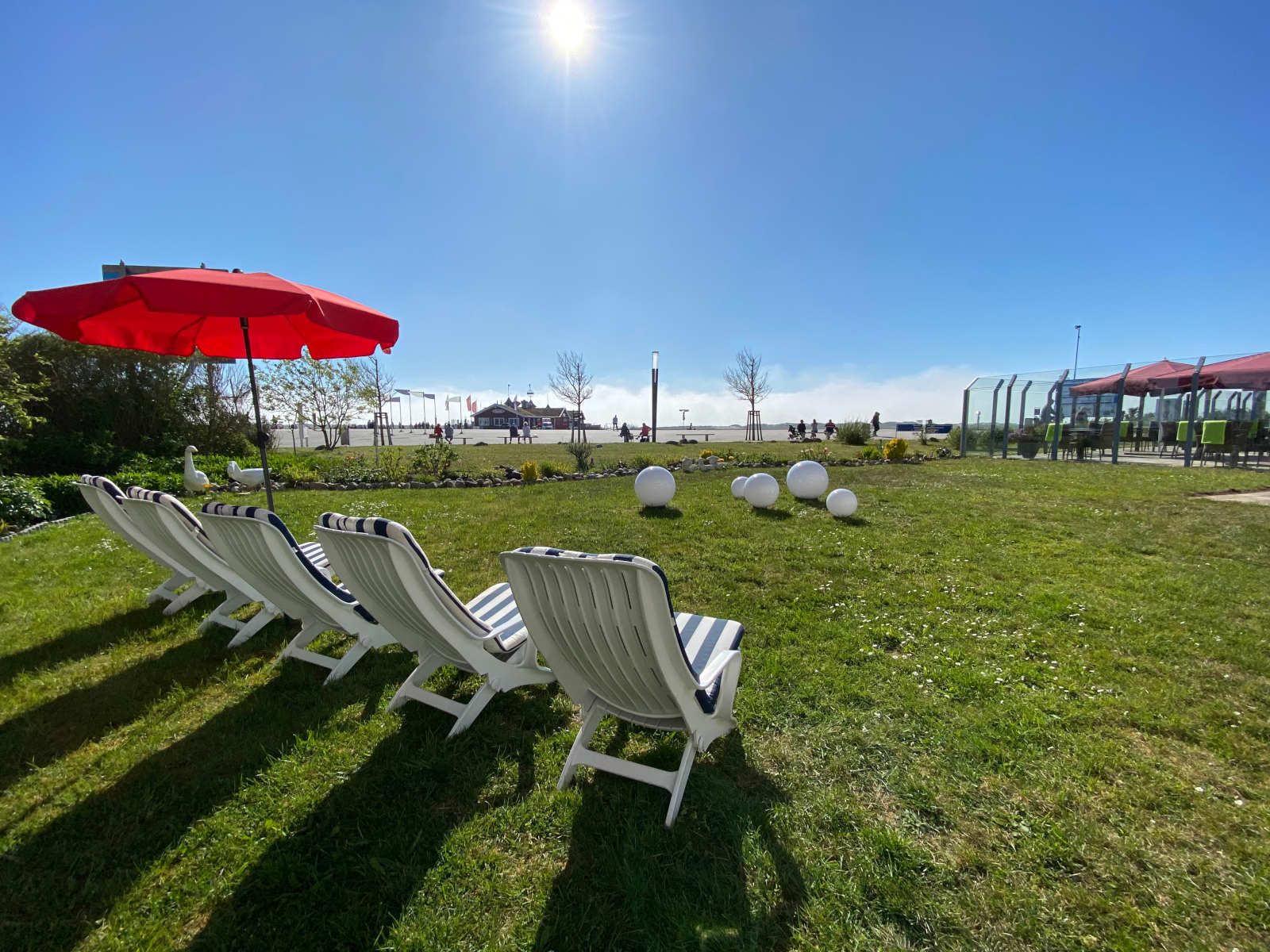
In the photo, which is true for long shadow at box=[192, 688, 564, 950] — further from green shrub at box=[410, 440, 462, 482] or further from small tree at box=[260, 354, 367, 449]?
small tree at box=[260, 354, 367, 449]

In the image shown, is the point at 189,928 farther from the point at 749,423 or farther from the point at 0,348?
the point at 749,423

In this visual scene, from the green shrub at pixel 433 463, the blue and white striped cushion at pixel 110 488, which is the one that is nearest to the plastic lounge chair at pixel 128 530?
the blue and white striped cushion at pixel 110 488

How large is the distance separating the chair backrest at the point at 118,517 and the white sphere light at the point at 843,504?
7142 mm

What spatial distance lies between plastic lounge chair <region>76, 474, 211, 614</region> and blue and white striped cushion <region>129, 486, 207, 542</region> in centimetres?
27

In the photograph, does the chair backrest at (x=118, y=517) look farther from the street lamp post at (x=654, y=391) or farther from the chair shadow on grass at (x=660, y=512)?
the street lamp post at (x=654, y=391)

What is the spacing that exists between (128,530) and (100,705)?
1.78m

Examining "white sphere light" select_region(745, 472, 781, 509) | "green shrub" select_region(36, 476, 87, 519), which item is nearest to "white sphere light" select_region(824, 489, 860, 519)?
"white sphere light" select_region(745, 472, 781, 509)

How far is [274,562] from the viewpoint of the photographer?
10.1 ft

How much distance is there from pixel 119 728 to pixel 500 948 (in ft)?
8.70

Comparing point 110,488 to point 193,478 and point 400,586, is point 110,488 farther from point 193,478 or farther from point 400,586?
point 193,478

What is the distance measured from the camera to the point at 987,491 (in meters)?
9.70

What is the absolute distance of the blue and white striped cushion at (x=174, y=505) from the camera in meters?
3.68

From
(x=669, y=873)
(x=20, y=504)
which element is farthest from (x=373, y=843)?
(x=20, y=504)

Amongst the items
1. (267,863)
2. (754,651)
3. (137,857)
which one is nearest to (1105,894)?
(754,651)
